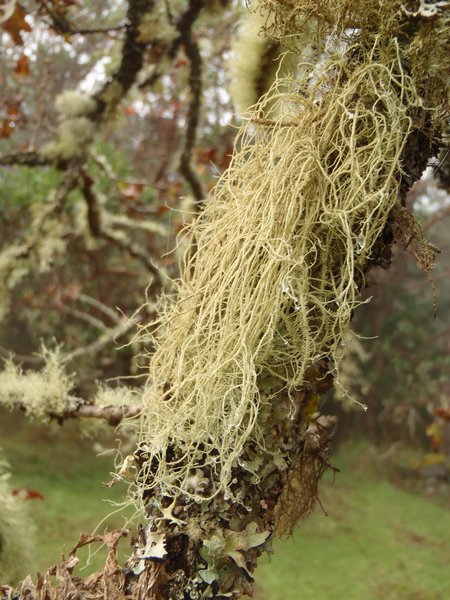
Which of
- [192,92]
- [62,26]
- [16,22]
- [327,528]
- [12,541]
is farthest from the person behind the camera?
[327,528]

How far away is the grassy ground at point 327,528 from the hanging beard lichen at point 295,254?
1.33 meters

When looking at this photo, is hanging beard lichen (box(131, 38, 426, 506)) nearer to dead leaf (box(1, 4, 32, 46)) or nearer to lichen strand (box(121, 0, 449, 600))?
lichen strand (box(121, 0, 449, 600))

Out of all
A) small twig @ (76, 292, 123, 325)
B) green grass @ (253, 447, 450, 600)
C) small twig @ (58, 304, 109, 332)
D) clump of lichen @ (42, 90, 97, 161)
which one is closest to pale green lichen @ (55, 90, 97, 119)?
clump of lichen @ (42, 90, 97, 161)

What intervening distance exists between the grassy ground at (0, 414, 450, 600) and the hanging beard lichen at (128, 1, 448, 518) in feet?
4.36

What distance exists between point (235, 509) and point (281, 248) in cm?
28

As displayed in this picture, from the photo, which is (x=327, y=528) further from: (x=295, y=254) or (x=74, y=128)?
(x=295, y=254)

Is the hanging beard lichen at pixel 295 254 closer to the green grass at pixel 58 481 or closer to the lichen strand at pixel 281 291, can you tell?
the lichen strand at pixel 281 291

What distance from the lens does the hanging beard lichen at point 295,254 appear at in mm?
679

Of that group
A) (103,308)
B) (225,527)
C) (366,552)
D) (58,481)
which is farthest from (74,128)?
(366,552)

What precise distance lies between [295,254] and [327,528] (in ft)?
9.03

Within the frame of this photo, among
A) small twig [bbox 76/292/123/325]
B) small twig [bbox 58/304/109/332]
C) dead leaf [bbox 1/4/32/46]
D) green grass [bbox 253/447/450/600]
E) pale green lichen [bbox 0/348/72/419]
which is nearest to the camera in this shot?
pale green lichen [bbox 0/348/72/419]

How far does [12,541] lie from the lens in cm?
121

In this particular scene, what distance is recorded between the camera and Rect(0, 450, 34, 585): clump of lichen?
1.20 m

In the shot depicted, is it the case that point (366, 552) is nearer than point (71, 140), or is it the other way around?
point (71, 140)
